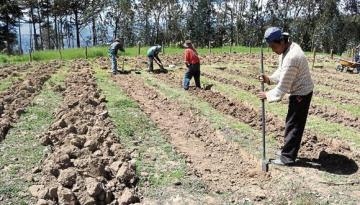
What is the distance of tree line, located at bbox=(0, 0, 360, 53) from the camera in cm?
4741

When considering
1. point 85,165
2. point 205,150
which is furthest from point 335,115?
point 85,165

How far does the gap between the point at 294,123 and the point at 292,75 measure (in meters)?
0.65

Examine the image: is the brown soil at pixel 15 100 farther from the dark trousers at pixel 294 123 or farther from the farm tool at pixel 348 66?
the farm tool at pixel 348 66

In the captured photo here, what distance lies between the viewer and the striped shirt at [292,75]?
564 cm

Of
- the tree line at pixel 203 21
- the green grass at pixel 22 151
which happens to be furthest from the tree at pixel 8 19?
the green grass at pixel 22 151

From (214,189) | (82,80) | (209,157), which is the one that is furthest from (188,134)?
(82,80)

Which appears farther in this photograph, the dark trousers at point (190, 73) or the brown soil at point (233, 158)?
the dark trousers at point (190, 73)

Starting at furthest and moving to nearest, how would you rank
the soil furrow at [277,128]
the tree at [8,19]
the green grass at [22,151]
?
the tree at [8,19] → the soil furrow at [277,128] → the green grass at [22,151]

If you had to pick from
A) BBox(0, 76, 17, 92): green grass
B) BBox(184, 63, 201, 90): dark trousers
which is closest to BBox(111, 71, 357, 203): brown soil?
BBox(184, 63, 201, 90): dark trousers

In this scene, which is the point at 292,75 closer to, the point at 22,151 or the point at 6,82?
the point at 22,151

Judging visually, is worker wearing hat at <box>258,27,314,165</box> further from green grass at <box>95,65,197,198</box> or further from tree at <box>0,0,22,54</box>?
tree at <box>0,0,22,54</box>

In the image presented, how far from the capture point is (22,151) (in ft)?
23.5

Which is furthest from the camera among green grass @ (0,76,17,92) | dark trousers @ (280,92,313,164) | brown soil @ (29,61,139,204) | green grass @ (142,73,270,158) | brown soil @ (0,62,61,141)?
green grass @ (0,76,17,92)

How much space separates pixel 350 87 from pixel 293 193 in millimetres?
10067
